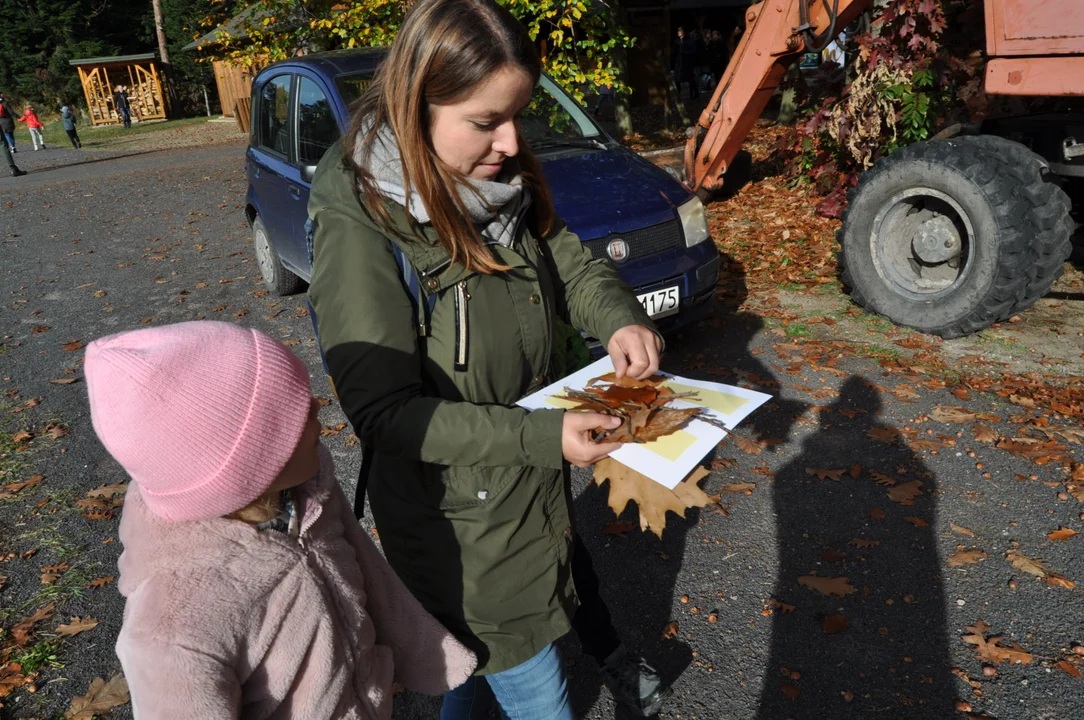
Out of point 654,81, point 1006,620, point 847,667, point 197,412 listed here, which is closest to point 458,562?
point 197,412

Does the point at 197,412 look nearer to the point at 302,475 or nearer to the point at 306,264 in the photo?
the point at 302,475

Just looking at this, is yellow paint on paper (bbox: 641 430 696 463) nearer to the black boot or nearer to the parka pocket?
the parka pocket

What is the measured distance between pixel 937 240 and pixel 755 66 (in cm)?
212

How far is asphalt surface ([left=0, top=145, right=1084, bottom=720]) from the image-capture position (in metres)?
2.52

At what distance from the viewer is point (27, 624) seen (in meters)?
3.06

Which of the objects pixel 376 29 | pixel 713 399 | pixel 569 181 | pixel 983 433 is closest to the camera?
pixel 713 399

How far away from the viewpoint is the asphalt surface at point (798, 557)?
252cm

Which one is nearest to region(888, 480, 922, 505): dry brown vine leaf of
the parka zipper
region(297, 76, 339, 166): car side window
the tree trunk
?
the parka zipper

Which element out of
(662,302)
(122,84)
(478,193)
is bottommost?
(662,302)


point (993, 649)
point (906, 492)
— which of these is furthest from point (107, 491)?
point (993, 649)

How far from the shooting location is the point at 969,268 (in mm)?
4672

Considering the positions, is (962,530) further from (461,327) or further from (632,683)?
(461,327)

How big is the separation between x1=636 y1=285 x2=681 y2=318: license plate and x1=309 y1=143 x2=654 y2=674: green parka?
2.49 meters

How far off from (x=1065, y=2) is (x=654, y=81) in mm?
17569
